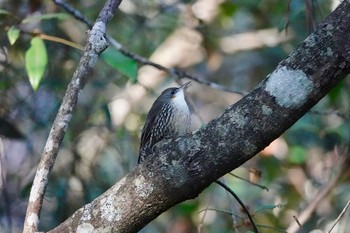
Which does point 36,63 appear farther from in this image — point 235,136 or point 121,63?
point 235,136

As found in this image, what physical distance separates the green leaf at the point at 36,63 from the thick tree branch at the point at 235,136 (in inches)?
48.4

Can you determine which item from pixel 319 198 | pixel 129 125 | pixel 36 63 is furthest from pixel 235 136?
pixel 129 125

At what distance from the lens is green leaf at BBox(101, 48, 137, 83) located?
372 cm

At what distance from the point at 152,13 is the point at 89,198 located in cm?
199

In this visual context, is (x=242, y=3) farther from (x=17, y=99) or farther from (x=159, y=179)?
(x=159, y=179)

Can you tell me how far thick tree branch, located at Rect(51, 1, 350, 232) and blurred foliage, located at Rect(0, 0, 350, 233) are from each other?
2118 mm

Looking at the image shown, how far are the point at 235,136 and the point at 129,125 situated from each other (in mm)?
3827

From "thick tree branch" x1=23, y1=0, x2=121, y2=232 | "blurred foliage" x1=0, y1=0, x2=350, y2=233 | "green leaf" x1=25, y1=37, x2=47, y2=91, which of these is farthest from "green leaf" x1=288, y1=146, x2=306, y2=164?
"thick tree branch" x1=23, y1=0, x2=121, y2=232

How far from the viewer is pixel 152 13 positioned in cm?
636

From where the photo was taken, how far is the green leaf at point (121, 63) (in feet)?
12.2

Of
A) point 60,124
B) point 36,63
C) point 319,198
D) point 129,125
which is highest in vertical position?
point 129,125

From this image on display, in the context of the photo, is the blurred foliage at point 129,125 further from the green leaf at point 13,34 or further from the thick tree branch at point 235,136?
the thick tree branch at point 235,136

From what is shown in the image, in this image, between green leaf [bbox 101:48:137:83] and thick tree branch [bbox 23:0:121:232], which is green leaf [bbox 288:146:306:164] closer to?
green leaf [bbox 101:48:137:83]

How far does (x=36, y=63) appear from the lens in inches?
139
